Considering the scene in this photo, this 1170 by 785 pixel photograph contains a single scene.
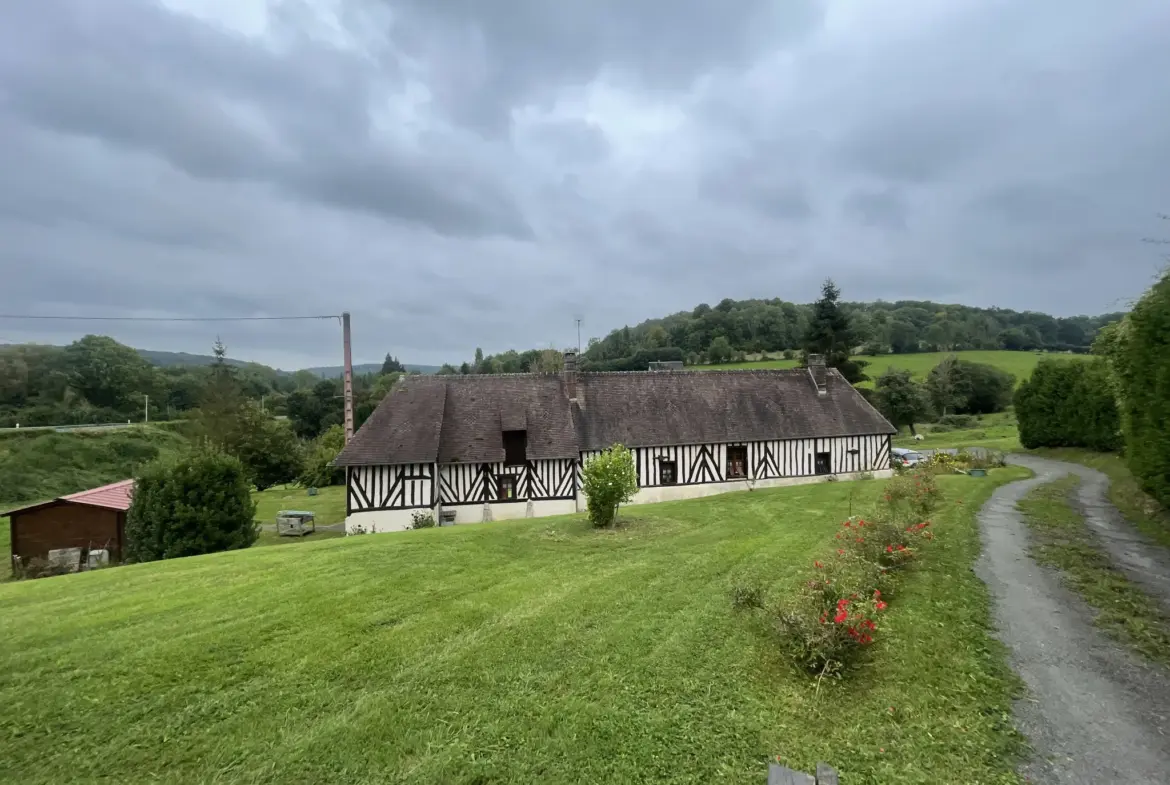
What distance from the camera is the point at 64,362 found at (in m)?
44.5

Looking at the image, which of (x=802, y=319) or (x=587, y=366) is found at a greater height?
(x=802, y=319)

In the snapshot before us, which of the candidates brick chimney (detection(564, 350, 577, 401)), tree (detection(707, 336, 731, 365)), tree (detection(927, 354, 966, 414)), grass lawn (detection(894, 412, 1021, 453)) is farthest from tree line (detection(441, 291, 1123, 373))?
brick chimney (detection(564, 350, 577, 401))

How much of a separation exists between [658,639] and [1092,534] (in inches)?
335

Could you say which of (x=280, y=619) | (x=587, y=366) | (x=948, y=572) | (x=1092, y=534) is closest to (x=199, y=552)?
(x=280, y=619)

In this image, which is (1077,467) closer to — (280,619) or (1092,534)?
(1092,534)

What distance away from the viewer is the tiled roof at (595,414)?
52.6 ft

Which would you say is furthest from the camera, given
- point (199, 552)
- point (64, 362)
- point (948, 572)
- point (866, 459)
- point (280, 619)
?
point (64, 362)

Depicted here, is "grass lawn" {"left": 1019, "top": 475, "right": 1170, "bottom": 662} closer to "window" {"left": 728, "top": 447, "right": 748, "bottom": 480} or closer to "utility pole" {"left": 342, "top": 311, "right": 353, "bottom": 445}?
"window" {"left": 728, "top": 447, "right": 748, "bottom": 480}

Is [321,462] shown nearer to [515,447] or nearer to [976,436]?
[515,447]

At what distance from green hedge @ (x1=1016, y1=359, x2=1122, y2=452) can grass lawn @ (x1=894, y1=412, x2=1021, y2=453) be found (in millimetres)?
1649

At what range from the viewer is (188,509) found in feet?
37.9

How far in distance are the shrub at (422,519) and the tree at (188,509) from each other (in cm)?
408

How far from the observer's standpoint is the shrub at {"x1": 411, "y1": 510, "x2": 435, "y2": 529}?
15.0m

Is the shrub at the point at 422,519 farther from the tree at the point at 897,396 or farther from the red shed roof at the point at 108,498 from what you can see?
the tree at the point at 897,396
